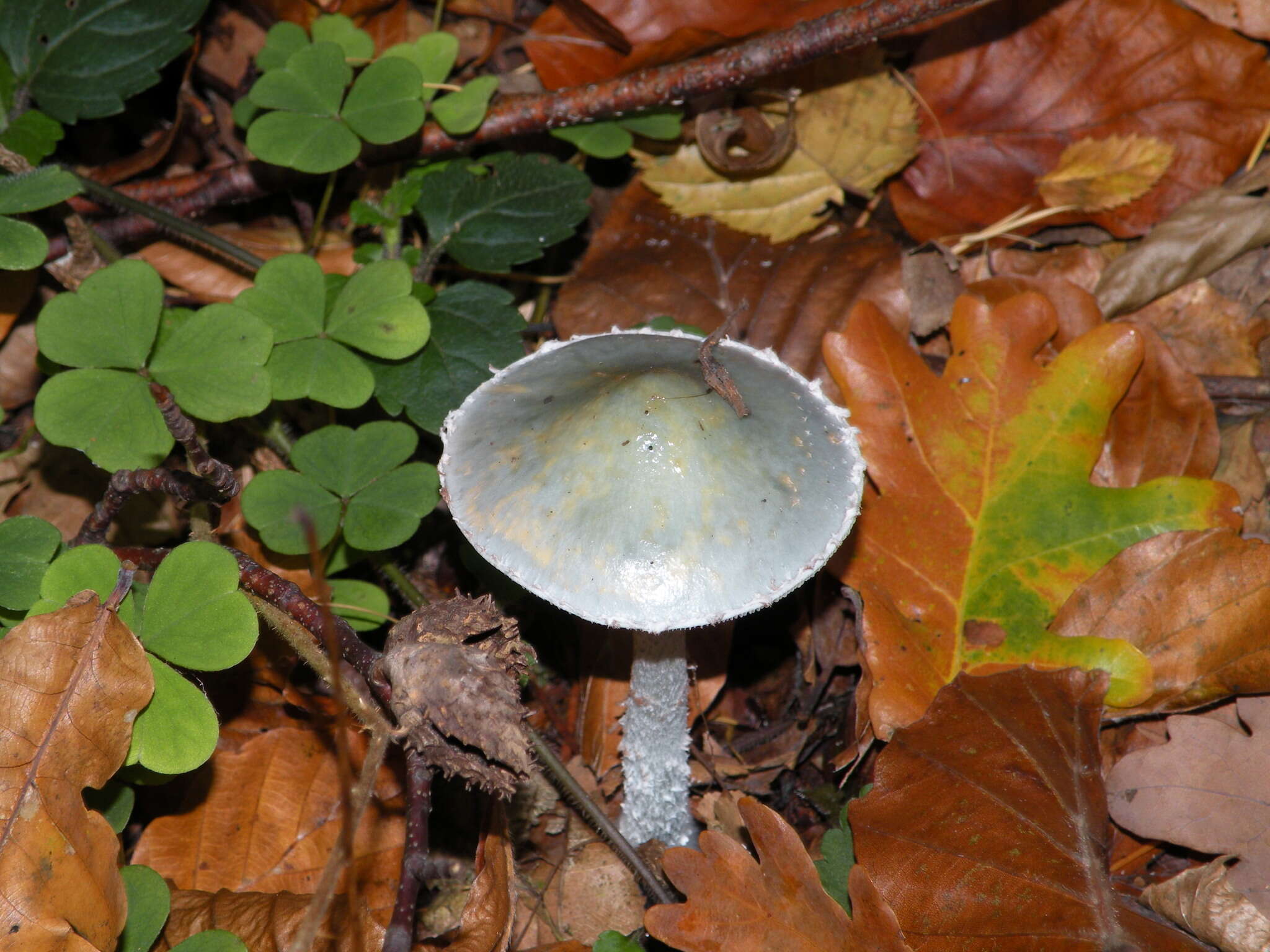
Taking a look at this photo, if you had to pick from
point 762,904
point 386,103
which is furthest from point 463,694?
point 386,103

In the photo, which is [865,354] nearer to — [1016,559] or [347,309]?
[1016,559]

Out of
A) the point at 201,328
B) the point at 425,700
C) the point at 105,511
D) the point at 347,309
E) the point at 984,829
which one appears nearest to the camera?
the point at 425,700

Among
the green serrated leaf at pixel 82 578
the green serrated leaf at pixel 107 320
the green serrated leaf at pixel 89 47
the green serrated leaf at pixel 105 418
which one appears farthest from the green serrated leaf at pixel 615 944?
the green serrated leaf at pixel 89 47

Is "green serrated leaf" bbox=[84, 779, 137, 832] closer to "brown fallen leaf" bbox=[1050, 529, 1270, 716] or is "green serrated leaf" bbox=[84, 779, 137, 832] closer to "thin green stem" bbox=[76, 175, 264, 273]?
"thin green stem" bbox=[76, 175, 264, 273]

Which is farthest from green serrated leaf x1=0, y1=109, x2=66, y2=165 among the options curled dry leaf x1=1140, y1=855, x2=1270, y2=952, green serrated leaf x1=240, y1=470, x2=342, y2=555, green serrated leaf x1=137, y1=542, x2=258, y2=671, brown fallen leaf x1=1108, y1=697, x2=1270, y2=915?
curled dry leaf x1=1140, y1=855, x2=1270, y2=952

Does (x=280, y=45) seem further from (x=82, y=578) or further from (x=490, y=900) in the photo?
(x=490, y=900)

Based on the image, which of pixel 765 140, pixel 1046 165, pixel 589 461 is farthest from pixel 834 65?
pixel 589 461

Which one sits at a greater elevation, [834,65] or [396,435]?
[834,65]

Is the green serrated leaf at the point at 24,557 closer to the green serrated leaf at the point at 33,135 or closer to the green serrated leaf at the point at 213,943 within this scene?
the green serrated leaf at the point at 213,943
